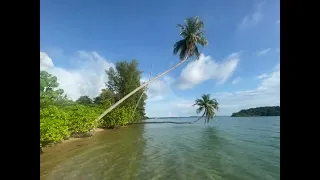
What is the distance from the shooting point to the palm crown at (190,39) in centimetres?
2003

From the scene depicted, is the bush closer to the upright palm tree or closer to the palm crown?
the palm crown

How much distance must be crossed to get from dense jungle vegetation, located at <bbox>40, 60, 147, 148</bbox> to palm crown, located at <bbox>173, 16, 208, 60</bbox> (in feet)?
21.5

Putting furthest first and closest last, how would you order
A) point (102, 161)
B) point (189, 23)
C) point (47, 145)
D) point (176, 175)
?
point (189, 23) → point (47, 145) → point (102, 161) → point (176, 175)

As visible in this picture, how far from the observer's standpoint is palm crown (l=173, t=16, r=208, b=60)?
2003cm

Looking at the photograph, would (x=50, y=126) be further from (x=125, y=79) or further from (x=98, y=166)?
(x=125, y=79)

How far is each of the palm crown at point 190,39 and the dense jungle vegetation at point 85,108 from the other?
6543 millimetres

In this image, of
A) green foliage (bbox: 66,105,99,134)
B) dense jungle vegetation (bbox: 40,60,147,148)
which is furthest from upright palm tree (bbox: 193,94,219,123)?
green foliage (bbox: 66,105,99,134)

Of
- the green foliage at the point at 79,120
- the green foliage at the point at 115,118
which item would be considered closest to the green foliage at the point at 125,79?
the green foliage at the point at 115,118

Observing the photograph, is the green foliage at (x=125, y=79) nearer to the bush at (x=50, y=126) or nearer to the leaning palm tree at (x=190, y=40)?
the leaning palm tree at (x=190, y=40)
